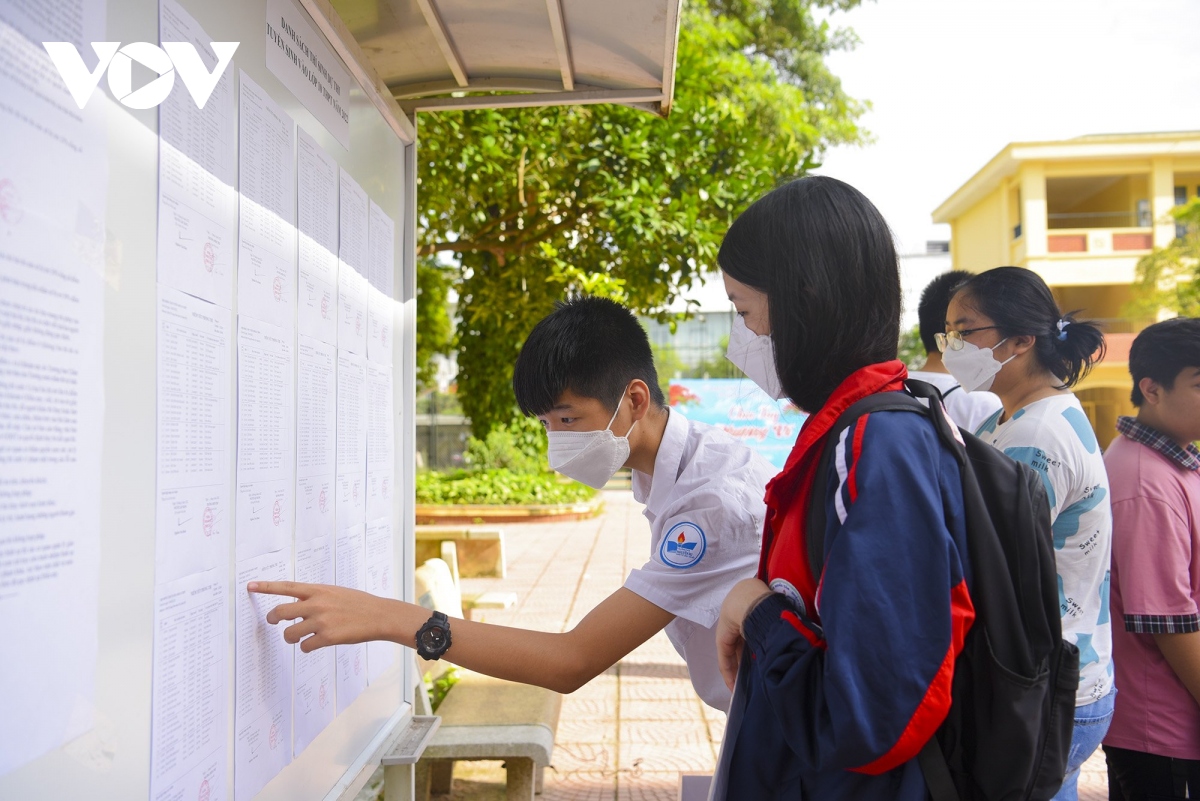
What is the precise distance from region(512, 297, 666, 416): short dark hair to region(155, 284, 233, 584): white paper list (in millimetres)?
759

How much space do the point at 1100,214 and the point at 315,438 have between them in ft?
94.9

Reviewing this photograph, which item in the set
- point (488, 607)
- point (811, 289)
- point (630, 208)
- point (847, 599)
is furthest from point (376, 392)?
point (488, 607)

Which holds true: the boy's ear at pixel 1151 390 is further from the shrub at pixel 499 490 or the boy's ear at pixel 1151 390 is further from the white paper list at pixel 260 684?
the shrub at pixel 499 490

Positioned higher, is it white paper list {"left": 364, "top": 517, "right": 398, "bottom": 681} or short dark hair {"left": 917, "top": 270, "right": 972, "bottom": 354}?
short dark hair {"left": 917, "top": 270, "right": 972, "bottom": 354}

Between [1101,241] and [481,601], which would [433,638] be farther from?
[1101,241]

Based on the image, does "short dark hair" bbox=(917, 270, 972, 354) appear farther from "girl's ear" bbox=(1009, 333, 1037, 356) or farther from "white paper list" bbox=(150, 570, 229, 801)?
"white paper list" bbox=(150, 570, 229, 801)

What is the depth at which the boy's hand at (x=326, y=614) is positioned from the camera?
159cm

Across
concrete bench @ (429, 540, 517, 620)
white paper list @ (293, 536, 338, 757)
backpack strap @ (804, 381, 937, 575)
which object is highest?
backpack strap @ (804, 381, 937, 575)

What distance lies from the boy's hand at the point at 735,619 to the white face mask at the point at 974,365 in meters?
1.44

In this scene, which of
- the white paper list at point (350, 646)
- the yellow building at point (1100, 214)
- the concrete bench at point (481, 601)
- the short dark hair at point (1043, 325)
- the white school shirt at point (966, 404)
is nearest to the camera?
the white paper list at point (350, 646)

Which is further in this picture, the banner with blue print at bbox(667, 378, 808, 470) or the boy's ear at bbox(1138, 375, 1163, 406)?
the banner with blue print at bbox(667, 378, 808, 470)

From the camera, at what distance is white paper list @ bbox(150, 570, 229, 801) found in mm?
1268

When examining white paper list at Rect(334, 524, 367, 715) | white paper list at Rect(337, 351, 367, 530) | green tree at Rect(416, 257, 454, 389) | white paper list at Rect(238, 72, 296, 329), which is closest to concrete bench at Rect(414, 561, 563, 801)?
white paper list at Rect(334, 524, 367, 715)

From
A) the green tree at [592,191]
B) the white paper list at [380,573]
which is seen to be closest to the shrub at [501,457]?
the green tree at [592,191]
